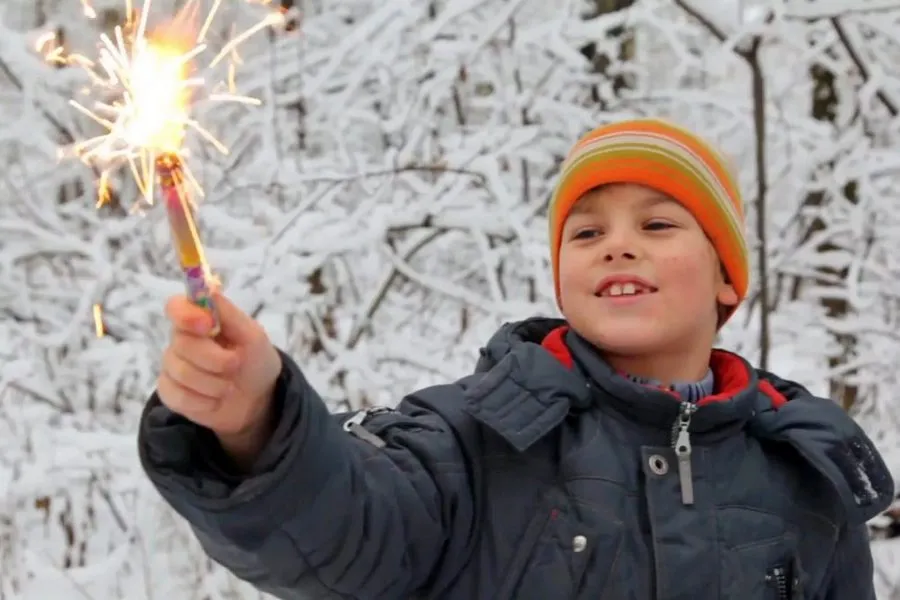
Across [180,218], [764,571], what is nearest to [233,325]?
[180,218]

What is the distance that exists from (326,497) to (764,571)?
0.59 m

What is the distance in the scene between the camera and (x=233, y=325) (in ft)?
2.24

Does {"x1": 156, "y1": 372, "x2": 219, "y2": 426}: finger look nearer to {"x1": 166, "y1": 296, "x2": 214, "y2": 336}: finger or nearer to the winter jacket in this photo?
{"x1": 166, "y1": 296, "x2": 214, "y2": 336}: finger

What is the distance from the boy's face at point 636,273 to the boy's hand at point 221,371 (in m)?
A: 0.53

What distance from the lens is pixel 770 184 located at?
2.52 meters

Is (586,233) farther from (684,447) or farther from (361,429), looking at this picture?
(361,429)

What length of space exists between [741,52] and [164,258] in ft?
6.01

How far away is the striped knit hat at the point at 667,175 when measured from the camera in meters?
1.17

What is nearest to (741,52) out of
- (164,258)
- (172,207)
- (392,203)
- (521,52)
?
(521,52)

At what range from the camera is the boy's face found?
1.11 m

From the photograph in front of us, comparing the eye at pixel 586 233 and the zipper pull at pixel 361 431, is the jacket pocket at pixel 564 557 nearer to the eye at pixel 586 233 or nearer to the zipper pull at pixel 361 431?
the zipper pull at pixel 361 431

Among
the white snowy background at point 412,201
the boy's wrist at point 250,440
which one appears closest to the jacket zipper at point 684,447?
the boy's wrist at point 250,440

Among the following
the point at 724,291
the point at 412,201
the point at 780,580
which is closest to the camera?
the point at 780,580

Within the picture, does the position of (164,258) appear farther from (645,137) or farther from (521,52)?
(645,137)
